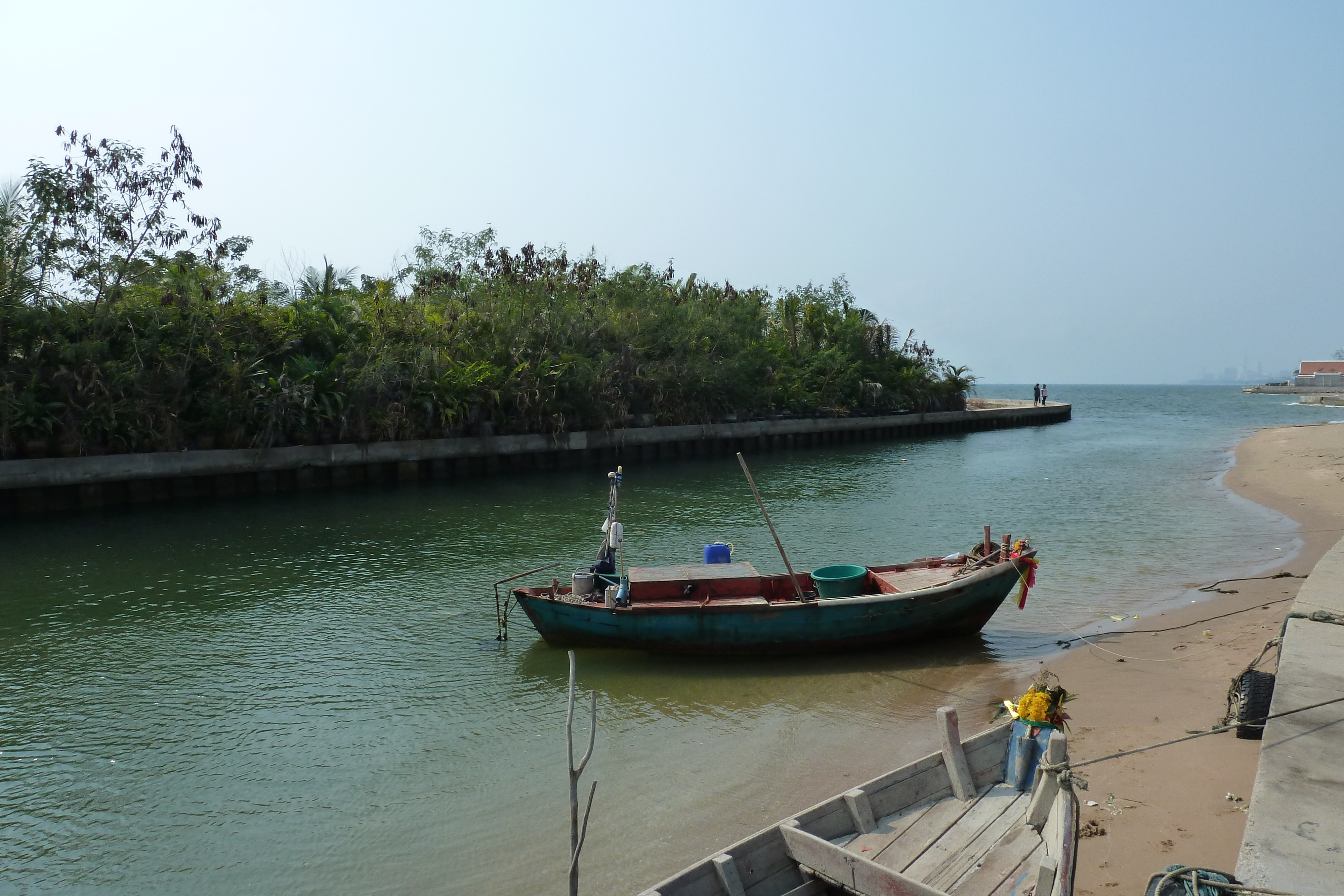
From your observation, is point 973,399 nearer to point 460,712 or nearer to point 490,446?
point 490,446

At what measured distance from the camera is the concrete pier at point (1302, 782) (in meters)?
5.45

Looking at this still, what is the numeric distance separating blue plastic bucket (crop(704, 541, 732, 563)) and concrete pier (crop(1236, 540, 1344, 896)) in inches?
283

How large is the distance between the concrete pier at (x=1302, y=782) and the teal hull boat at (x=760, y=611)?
3.85m

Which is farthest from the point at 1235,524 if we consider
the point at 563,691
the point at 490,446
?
the point at 490,446

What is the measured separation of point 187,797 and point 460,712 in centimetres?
304

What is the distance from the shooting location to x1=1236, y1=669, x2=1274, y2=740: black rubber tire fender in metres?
8.31

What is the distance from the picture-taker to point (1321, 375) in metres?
150

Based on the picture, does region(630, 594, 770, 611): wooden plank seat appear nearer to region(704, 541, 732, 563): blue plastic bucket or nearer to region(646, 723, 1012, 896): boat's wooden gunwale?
region(704, 541, 732, 563): blue plastic bucket

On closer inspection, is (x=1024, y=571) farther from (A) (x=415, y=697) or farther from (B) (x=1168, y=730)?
(A) (x=415, y=697)

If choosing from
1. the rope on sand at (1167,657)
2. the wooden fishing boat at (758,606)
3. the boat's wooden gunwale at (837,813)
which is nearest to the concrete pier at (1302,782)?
the boat's wooden gunwale at (837,813)

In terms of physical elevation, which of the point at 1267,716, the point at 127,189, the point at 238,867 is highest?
the point at 127,189

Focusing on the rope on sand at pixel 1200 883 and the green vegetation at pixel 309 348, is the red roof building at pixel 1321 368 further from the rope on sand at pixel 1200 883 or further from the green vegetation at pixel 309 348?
the rope on sand at pixel 1200 883

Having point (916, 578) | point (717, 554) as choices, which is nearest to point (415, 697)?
point (717, 554)

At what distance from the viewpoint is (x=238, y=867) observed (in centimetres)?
766
